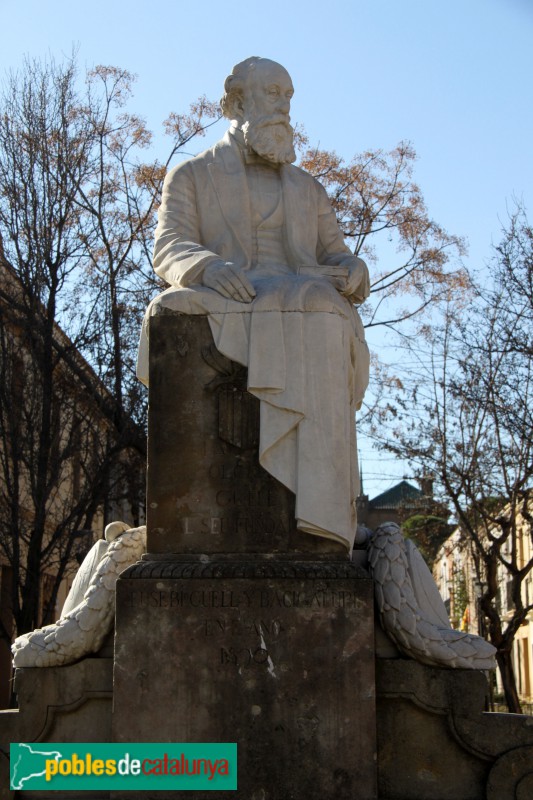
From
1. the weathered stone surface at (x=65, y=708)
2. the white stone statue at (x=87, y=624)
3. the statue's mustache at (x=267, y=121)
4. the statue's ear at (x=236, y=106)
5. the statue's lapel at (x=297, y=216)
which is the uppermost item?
the statue's ear at (x=236, y=106)

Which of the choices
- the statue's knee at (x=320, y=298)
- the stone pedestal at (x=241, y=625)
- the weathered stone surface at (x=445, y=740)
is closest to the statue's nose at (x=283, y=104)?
the statue's knee at (x=320, y=298)

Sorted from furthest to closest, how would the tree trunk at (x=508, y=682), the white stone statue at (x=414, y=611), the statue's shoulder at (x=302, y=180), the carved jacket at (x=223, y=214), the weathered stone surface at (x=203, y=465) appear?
the tree trunk at (x=508, y=682)
the statue's shoulder at (x=302, y=180)
the carved jacket at (x=223, y=214)
the weathered stone surface at (x=203, y=465)
the white stone statue at (x=414, y=611)

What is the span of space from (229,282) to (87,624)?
1.98 m

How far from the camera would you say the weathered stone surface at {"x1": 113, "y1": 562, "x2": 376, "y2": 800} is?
5898mm

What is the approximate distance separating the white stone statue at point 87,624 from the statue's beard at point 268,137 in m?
2.39

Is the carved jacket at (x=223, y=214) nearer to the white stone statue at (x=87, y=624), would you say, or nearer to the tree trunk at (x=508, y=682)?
the white stone statue at (x=87, y=624)

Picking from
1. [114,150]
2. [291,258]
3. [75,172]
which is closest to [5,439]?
[75,172]

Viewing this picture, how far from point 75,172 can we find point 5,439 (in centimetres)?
560

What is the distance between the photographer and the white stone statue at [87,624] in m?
6.40

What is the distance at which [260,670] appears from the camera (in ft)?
19.7

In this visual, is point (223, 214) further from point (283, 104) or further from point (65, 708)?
point (65, 708)

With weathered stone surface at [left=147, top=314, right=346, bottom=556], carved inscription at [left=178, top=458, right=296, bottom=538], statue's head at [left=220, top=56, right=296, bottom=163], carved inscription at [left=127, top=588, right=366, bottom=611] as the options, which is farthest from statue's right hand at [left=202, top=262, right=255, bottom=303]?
carved inscription at [left=127, top=588, right=366, bottom=611]

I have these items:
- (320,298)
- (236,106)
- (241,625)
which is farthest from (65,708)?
(236,106)

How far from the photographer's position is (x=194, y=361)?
6.50m
